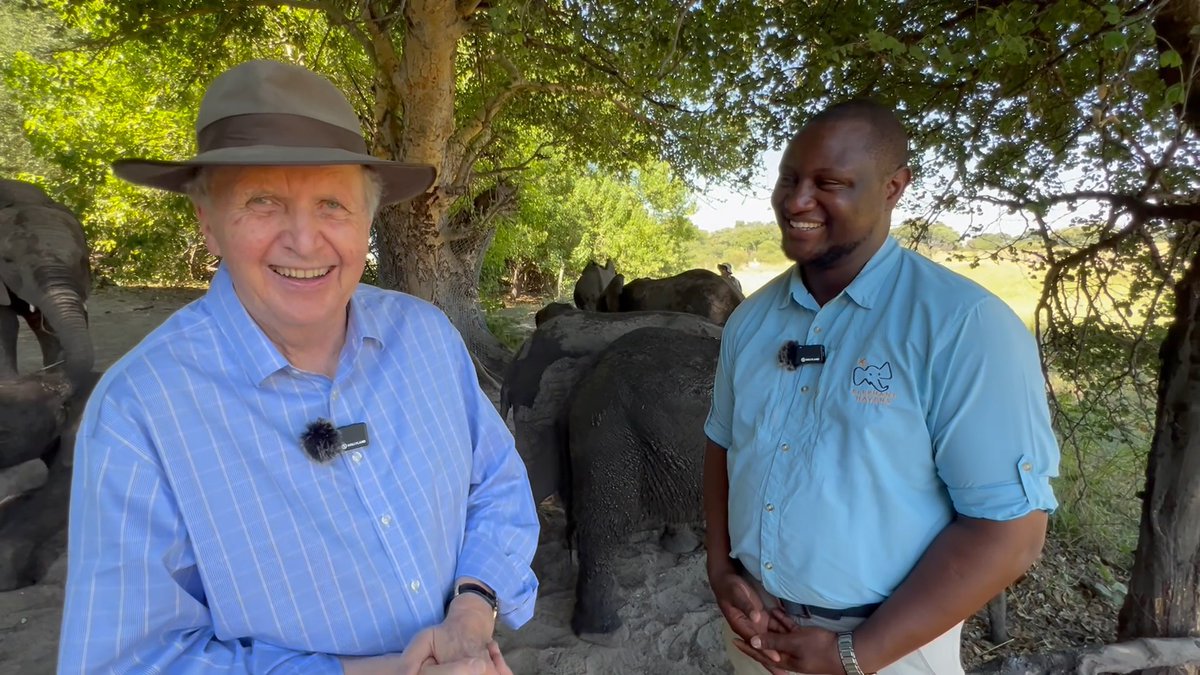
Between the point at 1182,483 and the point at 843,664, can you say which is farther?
the point at 1182,483

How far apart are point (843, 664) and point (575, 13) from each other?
4755 millimetres

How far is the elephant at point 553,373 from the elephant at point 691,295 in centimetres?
50

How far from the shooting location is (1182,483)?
309 centimetres

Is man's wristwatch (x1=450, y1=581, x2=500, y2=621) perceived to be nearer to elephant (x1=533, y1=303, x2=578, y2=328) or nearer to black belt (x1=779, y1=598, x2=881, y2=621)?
black belt (x1=779, y1=598, x2=881, y2=621)

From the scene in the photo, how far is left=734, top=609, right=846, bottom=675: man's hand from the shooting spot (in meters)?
1.65

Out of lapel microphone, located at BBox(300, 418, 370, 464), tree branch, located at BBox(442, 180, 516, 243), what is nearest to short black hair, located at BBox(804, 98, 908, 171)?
lapel microphone, located at BBox(300, 418, 370, 464)

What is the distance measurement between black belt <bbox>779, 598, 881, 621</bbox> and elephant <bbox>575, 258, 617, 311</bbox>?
4.56m

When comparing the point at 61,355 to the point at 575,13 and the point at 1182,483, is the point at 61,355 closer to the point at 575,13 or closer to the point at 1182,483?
the point at 575,13

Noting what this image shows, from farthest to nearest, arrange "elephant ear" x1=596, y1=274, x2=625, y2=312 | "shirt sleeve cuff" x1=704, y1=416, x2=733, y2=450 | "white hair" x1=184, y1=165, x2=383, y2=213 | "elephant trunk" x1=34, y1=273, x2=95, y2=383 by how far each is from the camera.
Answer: "elephant ear" x1=596, y1=274, x2=625, y2=312
"elephant trunk" x1=34, y1=273, x2=95, y2=383
"shirt sleeve cuff" x1=704, y1=416, x2=733, y2=450
"white hair" x1=184, y1=165, x2=383, y2=213

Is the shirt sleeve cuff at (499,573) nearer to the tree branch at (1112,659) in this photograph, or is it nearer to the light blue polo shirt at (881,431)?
A: the light blue polo shirt at (881,431)

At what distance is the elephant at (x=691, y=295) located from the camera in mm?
5379

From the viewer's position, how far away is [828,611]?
1734mm

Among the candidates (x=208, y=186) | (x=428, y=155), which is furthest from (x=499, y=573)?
(x=428, y=155)

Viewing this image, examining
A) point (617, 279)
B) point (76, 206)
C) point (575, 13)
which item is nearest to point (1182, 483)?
point (617, 279)
